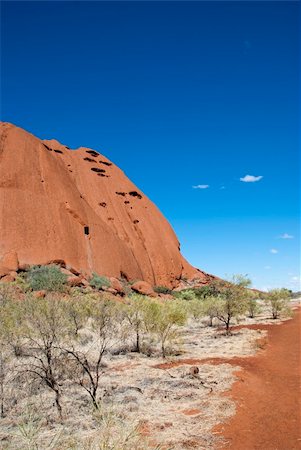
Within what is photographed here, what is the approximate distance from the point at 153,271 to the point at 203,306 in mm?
28896

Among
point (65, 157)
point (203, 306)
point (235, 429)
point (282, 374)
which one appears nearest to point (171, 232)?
point (65, 157)

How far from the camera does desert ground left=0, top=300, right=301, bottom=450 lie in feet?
25.5

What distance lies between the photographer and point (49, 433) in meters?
8.29

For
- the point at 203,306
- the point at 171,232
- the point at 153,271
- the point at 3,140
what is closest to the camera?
the point at 203,306

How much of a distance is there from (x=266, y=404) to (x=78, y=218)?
3854cm

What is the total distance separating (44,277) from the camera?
31156 mm

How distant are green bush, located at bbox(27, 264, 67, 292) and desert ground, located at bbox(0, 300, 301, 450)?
12657mm

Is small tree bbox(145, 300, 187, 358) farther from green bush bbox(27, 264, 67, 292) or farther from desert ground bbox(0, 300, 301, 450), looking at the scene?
green bush bbox(27, 264, 67, 292)

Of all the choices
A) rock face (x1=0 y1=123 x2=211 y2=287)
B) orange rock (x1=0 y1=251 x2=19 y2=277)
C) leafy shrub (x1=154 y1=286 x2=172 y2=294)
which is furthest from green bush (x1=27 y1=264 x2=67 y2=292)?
leafy shrub (x1=154 y1=286 x2=172 y2=294)

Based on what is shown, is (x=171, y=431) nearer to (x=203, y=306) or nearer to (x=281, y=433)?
(x=281, y=433)

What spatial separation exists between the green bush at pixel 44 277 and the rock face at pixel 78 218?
6.29ft

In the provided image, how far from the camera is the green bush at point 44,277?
28911 mm

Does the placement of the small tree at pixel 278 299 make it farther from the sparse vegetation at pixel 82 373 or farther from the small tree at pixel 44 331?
the small tree at pixel 44 331

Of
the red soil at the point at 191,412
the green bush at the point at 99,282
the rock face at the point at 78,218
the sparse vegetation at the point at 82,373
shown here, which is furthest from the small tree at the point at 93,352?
the rock face at the point at 78,218
